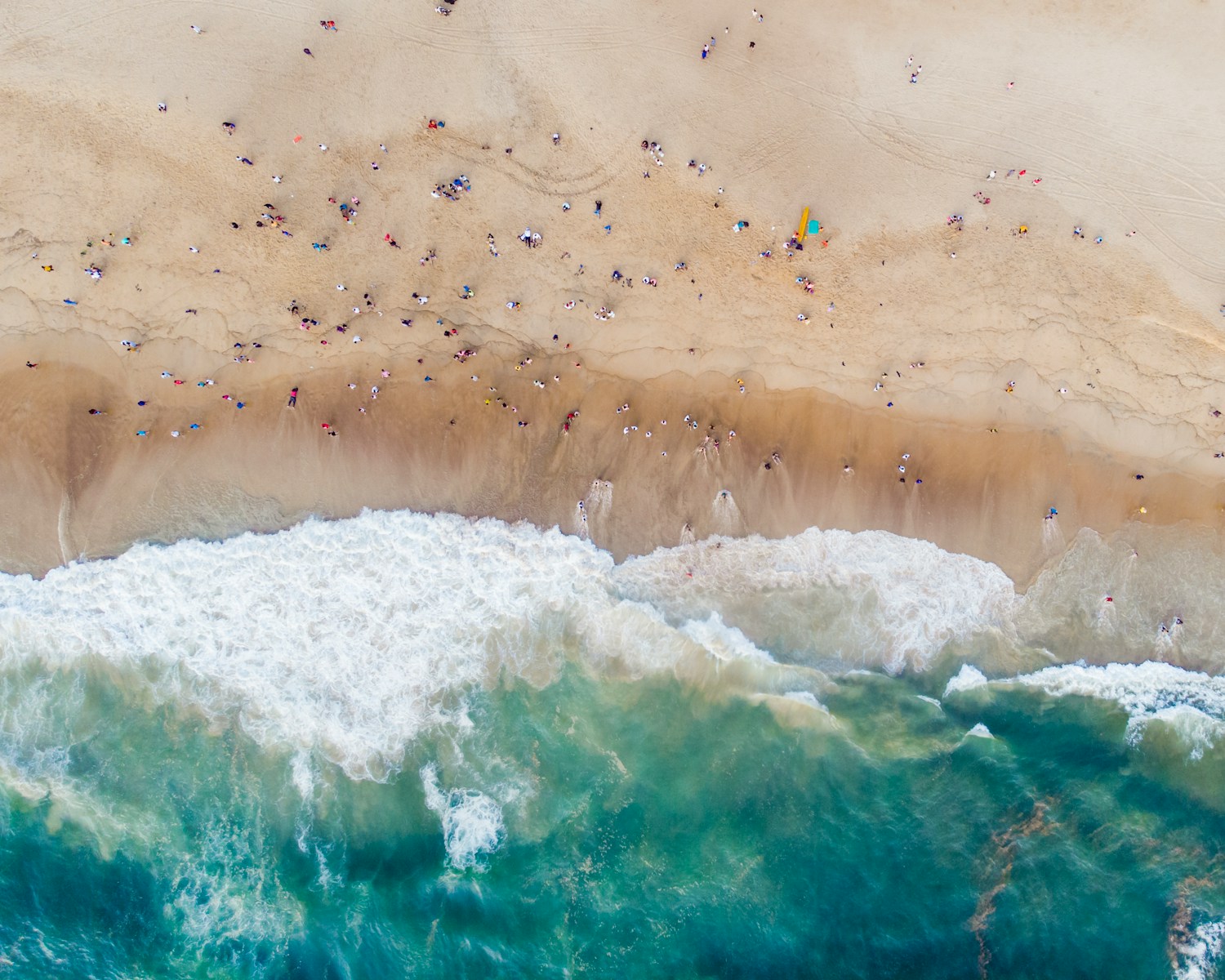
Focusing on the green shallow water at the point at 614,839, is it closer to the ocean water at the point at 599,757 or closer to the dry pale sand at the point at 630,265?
the ocean water at the point at 599,757

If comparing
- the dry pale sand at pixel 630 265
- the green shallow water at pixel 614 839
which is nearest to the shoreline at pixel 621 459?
the dry pale sand at pixel 630 265

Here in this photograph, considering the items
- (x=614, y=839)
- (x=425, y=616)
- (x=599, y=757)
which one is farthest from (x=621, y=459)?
(x=614, y=839)

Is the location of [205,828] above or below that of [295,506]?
below

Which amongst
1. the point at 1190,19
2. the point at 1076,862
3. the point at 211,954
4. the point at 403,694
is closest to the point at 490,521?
the point at 403,694

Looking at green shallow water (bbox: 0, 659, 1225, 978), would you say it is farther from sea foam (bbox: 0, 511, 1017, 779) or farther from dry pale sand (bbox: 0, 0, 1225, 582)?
dry pale sand (bbox: 0, 0, 1225, 582)

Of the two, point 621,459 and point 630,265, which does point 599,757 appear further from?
point 630,265

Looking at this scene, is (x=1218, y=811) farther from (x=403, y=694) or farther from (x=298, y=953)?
(x=298, y=953)
